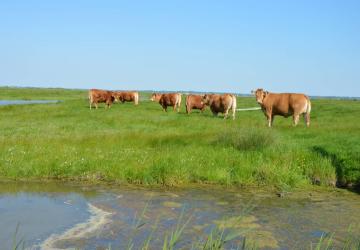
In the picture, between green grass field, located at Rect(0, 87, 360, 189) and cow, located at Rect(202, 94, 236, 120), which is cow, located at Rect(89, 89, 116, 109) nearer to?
cow, located at Rect(202, 94, 236, 120)

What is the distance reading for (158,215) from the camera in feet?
27.7

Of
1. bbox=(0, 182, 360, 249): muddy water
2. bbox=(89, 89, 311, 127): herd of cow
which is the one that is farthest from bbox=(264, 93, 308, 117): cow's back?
bbox=(0, 182, 360, 249): muddy water

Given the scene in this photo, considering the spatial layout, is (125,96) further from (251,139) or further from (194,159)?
(194,159)

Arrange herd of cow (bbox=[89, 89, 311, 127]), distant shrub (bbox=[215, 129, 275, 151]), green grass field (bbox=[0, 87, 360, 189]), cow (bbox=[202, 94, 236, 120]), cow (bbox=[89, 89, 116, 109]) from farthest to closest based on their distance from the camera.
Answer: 1. cow (bbox=[89, 89, 116, 109])
2. cow (bbox=[202, 94, 236, 120])
3. herd of cow (bbox=[89, 89, 311, 127])
4. distant shrub (bbox=[215, 129, 275, 151])
5. green grass field (bbox=[0, 87, 360, 189])

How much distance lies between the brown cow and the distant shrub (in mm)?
7271

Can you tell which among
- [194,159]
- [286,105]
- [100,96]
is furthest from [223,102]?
[194,159]

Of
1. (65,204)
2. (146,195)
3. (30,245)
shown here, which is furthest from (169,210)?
(30,245)

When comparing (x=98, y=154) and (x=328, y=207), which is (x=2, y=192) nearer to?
(x=98, y=154)

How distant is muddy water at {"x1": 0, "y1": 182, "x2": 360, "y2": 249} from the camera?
24.1 feet

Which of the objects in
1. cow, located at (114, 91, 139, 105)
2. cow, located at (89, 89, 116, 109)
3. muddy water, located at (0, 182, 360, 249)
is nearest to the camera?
muddy water, located at (0, 182, 360, 249)

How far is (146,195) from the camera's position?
34.9ft

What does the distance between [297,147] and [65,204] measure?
7.70m

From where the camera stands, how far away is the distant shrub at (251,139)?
47.8 feet

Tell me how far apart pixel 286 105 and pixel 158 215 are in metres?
15.5
